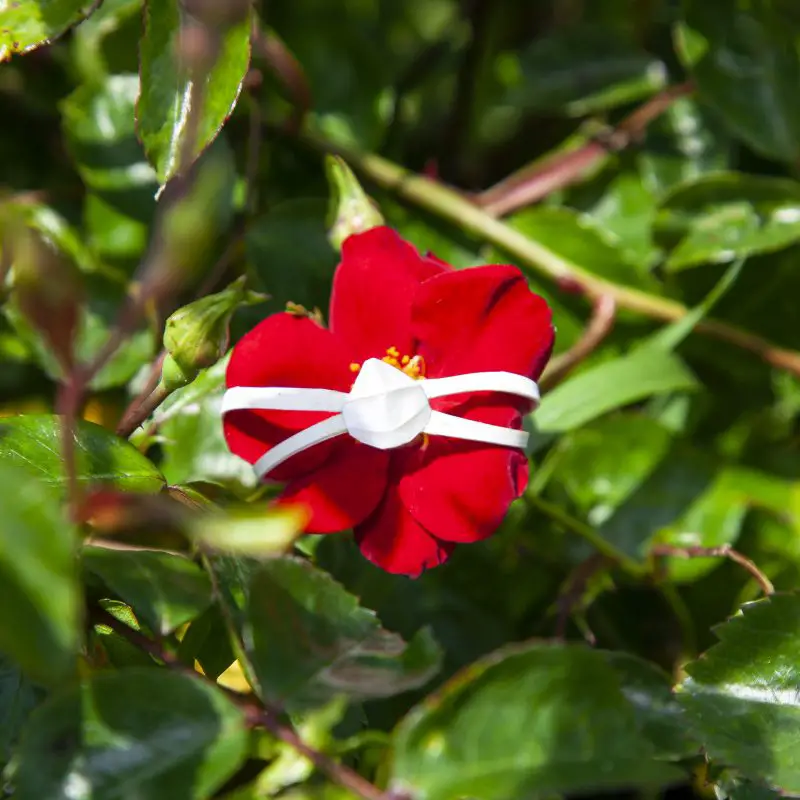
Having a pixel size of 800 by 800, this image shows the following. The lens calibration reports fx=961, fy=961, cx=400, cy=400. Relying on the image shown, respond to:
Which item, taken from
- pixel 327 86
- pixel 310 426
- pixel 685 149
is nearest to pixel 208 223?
pixel 310 426

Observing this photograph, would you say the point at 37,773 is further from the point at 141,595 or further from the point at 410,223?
the point at 410,223

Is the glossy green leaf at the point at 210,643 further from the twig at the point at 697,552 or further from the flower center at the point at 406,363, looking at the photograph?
the twig at the point at 697,552

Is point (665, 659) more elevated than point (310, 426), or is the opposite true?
point (310, 426)

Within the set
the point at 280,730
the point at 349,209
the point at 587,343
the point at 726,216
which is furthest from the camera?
the point at 726,216

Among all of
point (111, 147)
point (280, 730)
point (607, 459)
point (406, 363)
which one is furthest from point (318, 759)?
point (111, 147)

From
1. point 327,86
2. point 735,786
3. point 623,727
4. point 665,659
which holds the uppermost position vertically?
point 327,86

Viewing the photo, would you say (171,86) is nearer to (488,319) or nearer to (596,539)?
(488,319)
